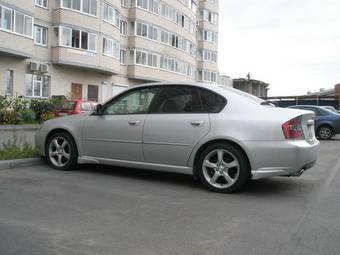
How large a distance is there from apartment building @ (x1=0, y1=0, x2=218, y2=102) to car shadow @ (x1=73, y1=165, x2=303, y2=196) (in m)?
19.3

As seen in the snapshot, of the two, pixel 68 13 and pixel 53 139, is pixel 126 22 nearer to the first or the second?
pixel 68 13

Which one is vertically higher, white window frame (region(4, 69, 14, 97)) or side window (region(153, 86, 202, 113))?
white window frame (region(4, 69, 14, 97))

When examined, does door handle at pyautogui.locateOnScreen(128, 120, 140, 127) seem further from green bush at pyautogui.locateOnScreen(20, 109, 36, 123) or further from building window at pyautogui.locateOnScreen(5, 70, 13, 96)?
building window at pyautogui.locateOnScreen(5, 70, 13, 96)

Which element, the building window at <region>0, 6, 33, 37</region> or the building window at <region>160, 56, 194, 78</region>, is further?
the building window at <region>160, 56, 194, 78</region>

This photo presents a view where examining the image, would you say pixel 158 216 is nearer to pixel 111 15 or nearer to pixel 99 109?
pixel 99 109

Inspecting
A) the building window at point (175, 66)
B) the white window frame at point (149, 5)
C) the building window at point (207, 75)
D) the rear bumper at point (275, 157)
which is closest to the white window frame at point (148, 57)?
the building window at point (175, 66)

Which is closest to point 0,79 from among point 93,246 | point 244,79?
point 93,246

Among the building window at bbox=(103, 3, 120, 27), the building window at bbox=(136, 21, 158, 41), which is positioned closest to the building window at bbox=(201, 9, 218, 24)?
the building window at bbox=(136, 21, 158, 41)

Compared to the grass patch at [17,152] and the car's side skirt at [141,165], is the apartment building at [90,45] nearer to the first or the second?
the grass patch at [17,152]

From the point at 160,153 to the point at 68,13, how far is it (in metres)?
26.3

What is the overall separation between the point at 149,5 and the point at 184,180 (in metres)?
37.3

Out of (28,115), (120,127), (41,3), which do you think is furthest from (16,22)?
(120,127)

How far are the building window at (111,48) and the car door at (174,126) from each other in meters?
28.0

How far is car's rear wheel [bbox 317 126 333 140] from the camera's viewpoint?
1922 centimetres
